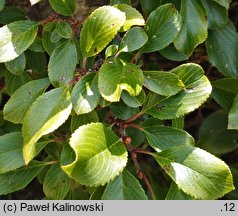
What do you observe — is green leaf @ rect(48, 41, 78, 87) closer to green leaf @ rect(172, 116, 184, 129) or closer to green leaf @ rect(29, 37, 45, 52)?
green leaf @ rect(29, 37, 45, 52)

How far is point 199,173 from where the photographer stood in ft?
2.85

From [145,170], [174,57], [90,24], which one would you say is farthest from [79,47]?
[145,170]

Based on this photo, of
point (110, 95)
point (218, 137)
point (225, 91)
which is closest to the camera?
point (110, 95)

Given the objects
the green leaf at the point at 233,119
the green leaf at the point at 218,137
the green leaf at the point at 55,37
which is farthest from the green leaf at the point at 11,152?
the green leaf at the point at 218,137

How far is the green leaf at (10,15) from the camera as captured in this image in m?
1.07

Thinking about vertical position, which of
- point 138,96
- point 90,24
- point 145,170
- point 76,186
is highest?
point 90,24

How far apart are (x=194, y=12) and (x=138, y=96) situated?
253 mm

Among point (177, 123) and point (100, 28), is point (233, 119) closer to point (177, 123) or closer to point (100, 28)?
point (177, 123)

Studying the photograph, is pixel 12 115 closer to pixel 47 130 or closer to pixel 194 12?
pixel 47 130

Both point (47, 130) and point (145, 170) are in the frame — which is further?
point (145, 170)

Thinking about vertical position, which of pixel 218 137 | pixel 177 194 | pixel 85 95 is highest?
pixel 85 95

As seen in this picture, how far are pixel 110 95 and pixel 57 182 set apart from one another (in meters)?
0.30

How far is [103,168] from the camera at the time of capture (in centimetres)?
82

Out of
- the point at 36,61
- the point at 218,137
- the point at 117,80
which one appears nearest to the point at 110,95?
the point at 117,80
